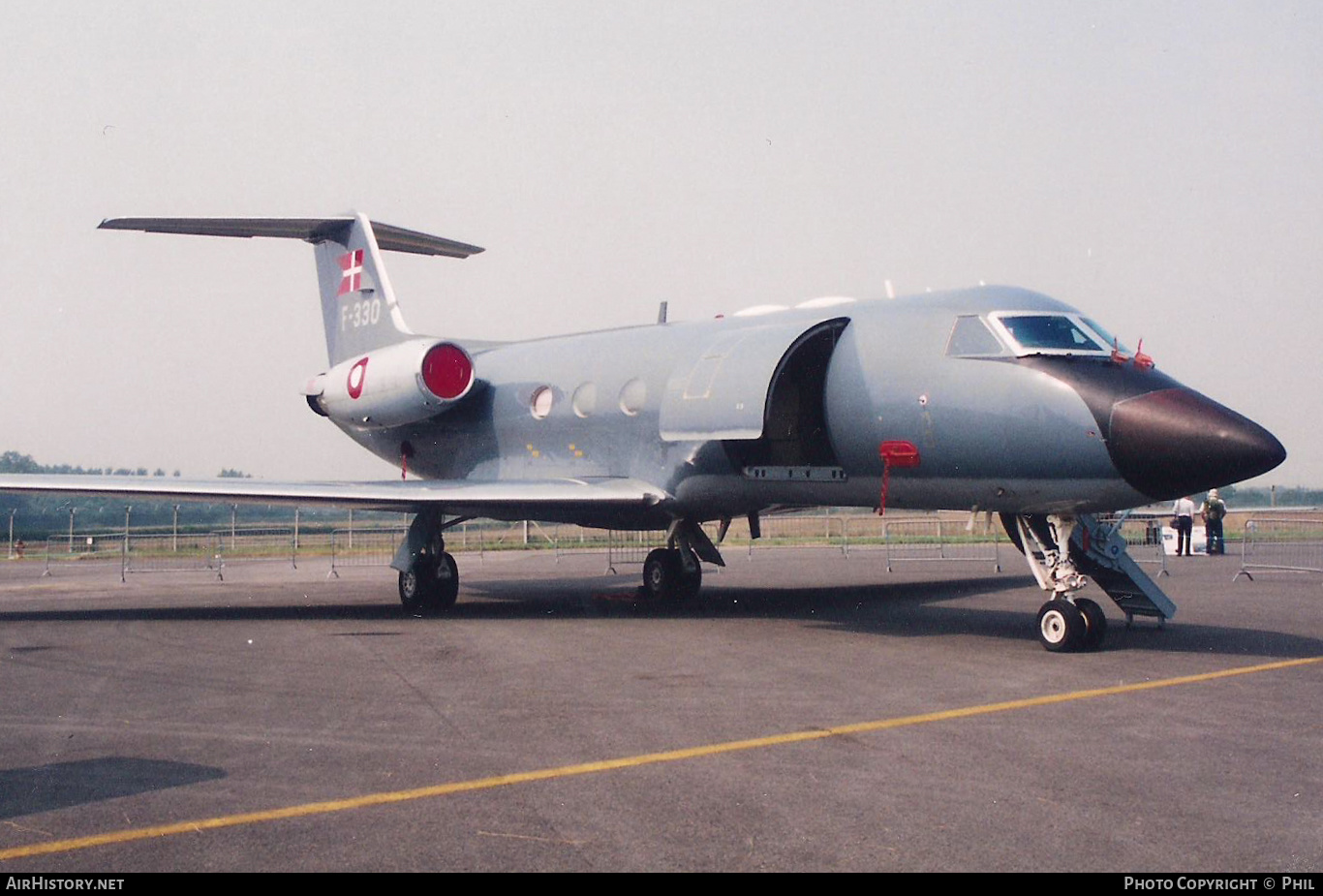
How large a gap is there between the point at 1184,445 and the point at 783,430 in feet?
15.0

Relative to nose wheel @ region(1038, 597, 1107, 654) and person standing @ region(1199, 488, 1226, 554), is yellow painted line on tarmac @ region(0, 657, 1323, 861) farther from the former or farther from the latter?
person standing @ region(1199, 488, 1226, 554)

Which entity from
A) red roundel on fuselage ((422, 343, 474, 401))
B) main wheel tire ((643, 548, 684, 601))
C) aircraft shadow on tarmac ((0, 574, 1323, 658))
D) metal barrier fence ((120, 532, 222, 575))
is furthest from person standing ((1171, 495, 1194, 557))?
metal barrier fence ((120, 532, 222, 575))

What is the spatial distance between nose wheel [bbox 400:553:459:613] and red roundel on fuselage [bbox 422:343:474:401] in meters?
2.71

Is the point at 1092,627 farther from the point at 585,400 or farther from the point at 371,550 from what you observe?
the point at 371,550

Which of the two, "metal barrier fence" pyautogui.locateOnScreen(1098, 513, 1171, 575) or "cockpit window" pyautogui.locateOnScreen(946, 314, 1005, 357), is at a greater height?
"cockpit window" pyautogui.locateOnScreen(946, 314, 1005, 357)

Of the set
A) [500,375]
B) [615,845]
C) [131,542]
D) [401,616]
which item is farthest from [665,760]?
[131,542]

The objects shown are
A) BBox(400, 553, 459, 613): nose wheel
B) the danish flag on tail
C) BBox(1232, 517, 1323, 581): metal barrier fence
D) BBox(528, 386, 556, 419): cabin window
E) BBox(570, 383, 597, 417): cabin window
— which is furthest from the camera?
BBox(1232, 517, 1323, 581): metal barrier fence

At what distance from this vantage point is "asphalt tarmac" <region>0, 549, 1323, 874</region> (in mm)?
4445

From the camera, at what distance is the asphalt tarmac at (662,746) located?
4445mm

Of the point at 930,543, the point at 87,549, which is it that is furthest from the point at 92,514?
the point at 930,543

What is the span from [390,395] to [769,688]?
10182 mm

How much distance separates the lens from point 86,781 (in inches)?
217

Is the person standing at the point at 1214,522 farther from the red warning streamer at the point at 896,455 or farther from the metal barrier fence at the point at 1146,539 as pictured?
the red warning streamer at the point at 896,455

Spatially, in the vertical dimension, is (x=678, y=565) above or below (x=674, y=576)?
above
